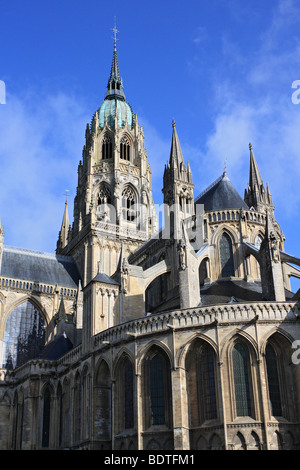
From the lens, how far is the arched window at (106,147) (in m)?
59.5

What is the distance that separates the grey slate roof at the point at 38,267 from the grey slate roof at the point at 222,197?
16.3 meters

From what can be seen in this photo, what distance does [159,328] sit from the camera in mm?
28719

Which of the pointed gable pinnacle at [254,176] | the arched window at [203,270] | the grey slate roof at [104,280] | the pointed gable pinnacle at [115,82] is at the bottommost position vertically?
the grey slate roof at [104,280]

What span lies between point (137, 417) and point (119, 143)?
121ft

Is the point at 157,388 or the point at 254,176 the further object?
the point at 254,176

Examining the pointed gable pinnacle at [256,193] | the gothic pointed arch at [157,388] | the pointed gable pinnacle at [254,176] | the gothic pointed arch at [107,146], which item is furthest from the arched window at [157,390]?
the gothic pointed arch at [107,146]

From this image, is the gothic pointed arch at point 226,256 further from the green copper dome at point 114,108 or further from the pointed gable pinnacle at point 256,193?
the green copper dome at point 114,108

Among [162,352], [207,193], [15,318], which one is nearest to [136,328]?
[162,352]

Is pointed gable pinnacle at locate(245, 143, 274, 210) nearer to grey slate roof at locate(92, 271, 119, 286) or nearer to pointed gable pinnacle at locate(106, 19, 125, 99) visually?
grey slate roof at locate(92, 271, 119, 286)

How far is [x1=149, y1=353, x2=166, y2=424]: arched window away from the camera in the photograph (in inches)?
1097

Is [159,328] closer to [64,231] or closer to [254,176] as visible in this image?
[254,176]

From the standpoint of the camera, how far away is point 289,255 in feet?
112

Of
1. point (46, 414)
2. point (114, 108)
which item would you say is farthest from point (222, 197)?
point (114, 108)

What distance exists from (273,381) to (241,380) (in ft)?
5.27
